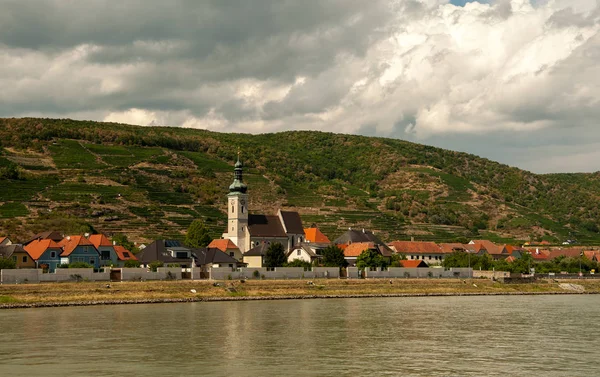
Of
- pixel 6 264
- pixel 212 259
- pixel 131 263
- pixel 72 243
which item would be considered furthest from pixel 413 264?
pixel 6 264

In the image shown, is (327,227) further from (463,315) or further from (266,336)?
(266,336)

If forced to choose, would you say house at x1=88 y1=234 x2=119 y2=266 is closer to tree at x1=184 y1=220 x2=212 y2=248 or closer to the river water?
tree at x1=184 y1=220 x2=212 y2=248

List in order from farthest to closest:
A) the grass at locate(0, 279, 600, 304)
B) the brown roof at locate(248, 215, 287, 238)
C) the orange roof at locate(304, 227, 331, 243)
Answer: the orange roof at locate(304, 227, 331, 243)
the brown roof at locate(248, 215, 287, 238)
the grass at locate(0, 279, 600, 304)

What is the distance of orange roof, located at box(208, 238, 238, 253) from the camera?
106275 millimetres

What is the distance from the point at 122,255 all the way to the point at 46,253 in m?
9.13

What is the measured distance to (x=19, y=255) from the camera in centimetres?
8412

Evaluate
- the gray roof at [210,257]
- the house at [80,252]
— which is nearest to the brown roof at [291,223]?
the gray roof at [210,257]

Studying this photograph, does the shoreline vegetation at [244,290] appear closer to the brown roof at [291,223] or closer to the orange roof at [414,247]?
the orange roof at [414,247]

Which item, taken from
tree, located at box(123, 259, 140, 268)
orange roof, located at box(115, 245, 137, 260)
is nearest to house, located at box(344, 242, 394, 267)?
orange roof, located at box(115, 245, 137, 260)

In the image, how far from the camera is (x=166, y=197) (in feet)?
464

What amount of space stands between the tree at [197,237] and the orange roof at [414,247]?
29933 millimetres

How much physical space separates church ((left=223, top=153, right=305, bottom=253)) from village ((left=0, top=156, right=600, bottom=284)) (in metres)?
0.15

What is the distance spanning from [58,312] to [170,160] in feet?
361

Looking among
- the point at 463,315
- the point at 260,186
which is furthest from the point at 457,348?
the point at 260,186
